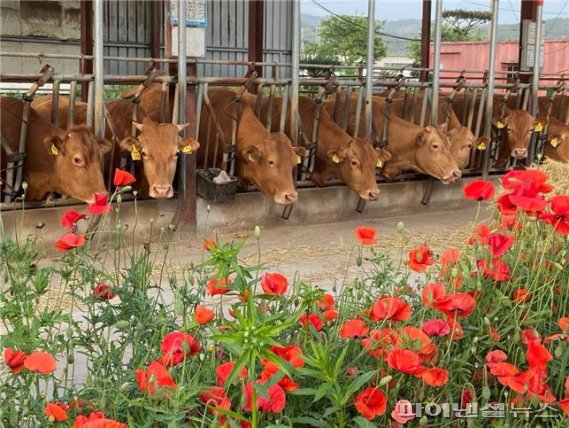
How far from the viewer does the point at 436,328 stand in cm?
239

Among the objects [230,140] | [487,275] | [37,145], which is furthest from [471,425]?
[230,140]

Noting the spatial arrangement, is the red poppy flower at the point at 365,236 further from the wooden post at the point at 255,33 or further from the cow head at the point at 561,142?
the wooden post at the point at 255,33

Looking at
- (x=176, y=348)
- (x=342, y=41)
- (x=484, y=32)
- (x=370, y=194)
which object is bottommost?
(x=370, y=194)

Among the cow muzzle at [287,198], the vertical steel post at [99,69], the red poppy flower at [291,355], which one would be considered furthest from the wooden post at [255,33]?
the red poppy flower at [291,355]

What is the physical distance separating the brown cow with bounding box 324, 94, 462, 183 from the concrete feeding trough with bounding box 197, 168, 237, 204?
2.17 meters

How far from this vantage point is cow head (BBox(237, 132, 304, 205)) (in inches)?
312

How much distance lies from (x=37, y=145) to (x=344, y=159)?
110 inches

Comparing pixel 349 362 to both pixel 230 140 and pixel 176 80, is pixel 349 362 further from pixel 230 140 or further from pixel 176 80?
pixel 230 140

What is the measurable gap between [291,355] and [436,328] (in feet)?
1.27

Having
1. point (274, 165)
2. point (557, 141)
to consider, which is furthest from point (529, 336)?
point (557, 141)

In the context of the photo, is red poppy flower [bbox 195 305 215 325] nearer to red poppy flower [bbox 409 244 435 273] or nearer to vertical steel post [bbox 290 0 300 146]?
red poppy flower [bbox 409 244 435 273]

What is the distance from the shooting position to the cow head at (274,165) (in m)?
7.93

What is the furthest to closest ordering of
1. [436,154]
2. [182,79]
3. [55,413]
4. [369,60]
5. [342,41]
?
[342,41], [436,154], [369,60], [182,79], [55,413]

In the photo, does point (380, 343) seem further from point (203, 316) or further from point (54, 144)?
point (54, 144)
